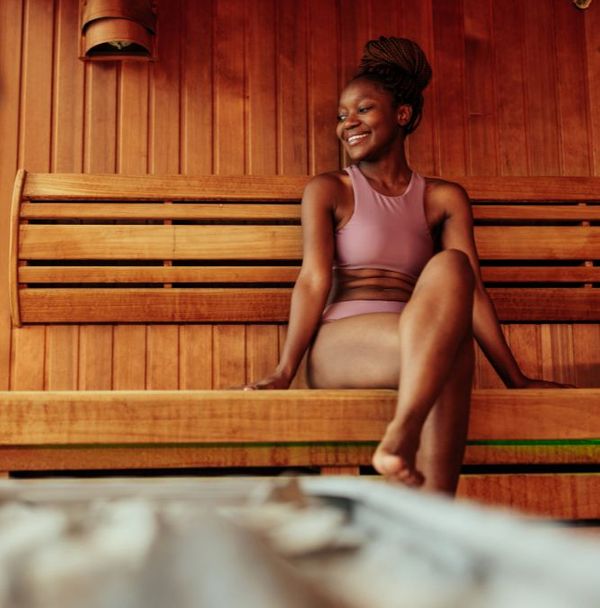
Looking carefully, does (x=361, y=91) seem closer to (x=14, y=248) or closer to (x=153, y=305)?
(x=153, y=305)

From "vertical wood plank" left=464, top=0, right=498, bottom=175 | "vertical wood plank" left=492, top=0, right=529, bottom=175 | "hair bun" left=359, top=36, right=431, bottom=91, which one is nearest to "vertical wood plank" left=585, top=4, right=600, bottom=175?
"vertical wood plank" left=492, top=0, right=529, bottom=175

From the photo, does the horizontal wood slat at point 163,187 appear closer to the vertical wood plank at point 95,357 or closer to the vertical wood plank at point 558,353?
the vertical wood plank at point 95,357

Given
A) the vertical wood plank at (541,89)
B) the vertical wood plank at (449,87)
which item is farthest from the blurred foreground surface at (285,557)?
the vertical wood plank at (541,89)

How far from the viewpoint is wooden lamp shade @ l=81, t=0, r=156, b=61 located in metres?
2.48

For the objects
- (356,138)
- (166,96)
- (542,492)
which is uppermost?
(166,96)

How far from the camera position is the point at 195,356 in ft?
8.27

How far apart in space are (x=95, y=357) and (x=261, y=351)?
1.69 ft

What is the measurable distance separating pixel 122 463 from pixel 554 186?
1755 mm

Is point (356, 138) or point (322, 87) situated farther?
point (322, 87)

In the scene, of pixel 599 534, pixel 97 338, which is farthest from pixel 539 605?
pixel 97 338

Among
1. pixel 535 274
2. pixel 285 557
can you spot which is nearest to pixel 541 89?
pixel 535 274

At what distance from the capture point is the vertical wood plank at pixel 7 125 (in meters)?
A: 2.51

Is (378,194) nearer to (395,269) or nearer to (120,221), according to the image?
(395,269)

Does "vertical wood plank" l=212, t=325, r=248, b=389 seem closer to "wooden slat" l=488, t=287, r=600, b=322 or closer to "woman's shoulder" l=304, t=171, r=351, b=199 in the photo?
"woman's shoulder" l=304, t=171, r=351, b=199
